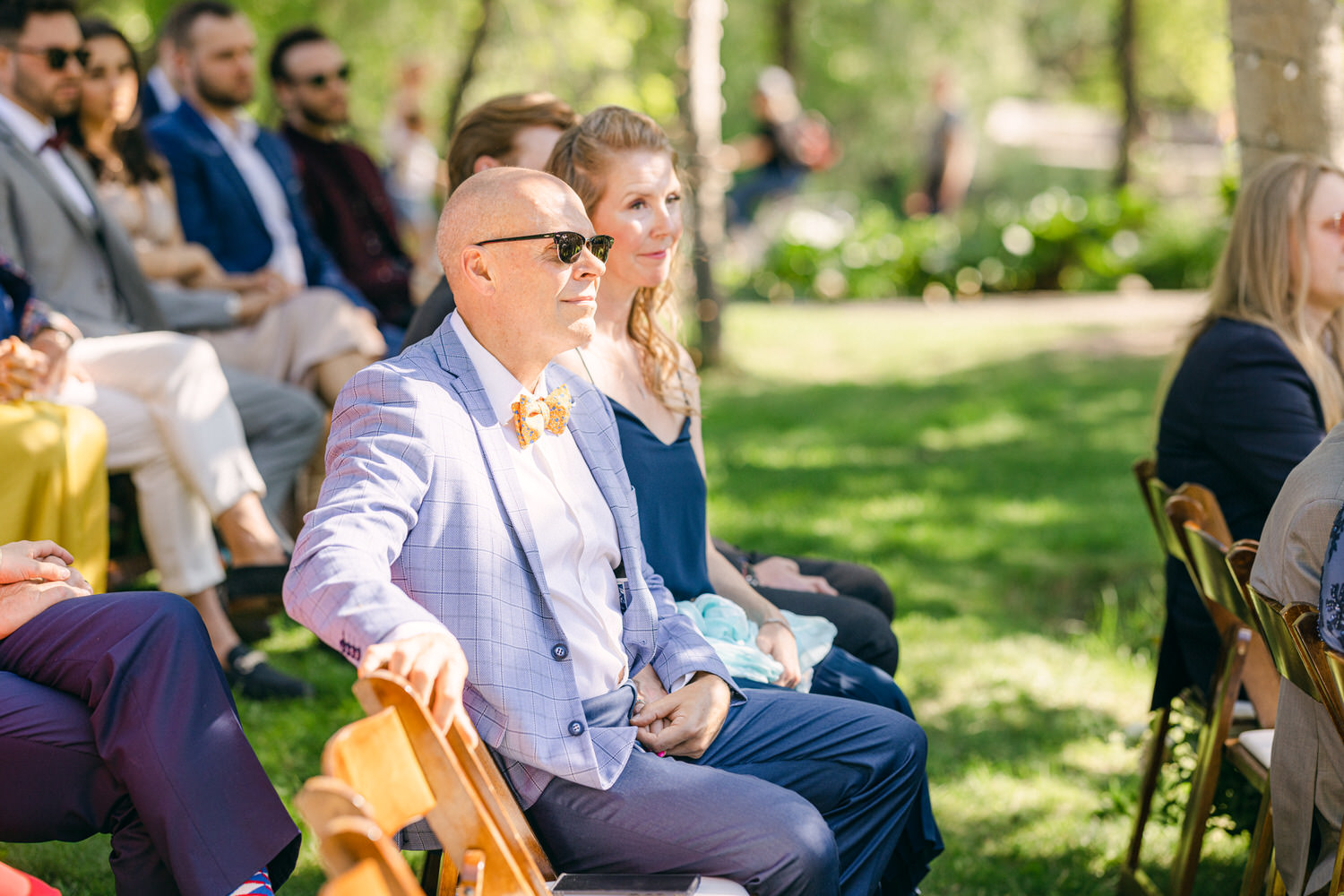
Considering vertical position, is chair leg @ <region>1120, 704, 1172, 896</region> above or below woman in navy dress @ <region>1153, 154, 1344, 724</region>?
below

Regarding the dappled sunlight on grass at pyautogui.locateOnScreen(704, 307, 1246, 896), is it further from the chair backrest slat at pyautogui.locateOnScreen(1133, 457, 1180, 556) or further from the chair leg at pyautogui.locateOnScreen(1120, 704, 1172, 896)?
the chair backrest slat at pyautogui.locateOnScreen(1133, 457, 1180, 556)

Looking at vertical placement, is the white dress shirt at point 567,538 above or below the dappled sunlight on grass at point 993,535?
above

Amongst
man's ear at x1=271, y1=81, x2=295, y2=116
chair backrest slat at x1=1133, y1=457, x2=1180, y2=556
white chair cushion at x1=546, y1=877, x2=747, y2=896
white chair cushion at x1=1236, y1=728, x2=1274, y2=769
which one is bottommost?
white chair cushion at x1=1236, y1=728, x2=1274, y2=769

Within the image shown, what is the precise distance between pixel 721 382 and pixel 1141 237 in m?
6.46

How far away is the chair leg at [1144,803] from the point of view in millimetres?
3564

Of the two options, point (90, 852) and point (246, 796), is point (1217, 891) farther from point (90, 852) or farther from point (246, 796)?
point (90, 852)

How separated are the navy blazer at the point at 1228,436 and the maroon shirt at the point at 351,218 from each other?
12.8 ft

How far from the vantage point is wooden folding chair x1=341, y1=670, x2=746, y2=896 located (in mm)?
1703

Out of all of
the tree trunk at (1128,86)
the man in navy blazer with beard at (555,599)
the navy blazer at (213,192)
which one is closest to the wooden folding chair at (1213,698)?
the man in navy blazer with beard at (555,599)

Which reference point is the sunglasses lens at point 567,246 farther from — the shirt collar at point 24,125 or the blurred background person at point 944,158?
the blurred background person at point 944,158

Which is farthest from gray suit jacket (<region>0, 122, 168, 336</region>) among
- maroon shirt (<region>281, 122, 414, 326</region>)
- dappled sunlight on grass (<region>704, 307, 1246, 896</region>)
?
dappled sunlight on grass (<region>704, 307, 1246, 896</region>)

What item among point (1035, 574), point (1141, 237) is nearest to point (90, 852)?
point (1035, 574)

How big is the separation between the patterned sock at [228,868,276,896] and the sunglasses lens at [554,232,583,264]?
1.27m

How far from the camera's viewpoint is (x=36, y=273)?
4602 mm
